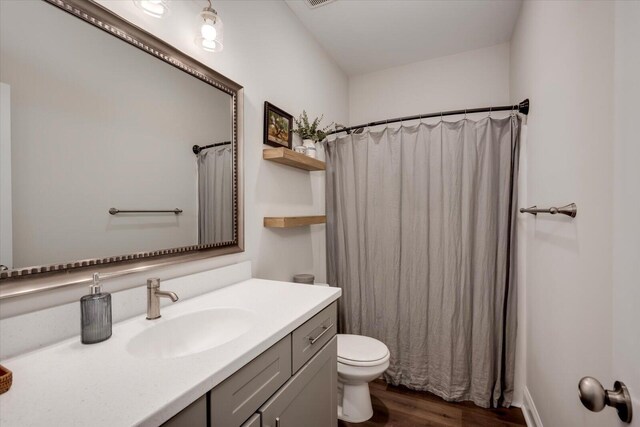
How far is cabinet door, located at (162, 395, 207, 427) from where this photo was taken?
1.95ft

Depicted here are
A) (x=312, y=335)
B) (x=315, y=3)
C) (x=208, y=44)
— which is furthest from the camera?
(x=315, y=3)

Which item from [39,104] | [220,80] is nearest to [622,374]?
[39,104]

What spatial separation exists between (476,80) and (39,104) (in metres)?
2.78

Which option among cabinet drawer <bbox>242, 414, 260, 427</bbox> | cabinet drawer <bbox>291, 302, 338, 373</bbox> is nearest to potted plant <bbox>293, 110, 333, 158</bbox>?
cabinet drawer <bbox>291, 302, 338, 373</bbox>

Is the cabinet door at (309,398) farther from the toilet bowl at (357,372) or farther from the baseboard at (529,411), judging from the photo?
the baseboard at (529,411)

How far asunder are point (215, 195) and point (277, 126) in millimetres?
664

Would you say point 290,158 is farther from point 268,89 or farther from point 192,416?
point 192,416

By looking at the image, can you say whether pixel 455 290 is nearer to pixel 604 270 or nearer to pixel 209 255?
pixel 604 270

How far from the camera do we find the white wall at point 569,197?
0.87 metres

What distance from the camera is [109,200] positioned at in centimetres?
99

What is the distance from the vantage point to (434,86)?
101 inches

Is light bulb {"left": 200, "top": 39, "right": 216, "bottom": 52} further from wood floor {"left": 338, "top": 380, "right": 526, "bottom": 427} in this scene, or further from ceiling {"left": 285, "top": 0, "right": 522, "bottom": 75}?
wood floor {"left": 338, "top": 380, "right": 526, "bottom": 427}

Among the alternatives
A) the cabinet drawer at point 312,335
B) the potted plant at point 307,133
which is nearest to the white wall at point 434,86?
the potted plant at point 307,133

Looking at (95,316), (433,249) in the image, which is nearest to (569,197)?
(433,249)
